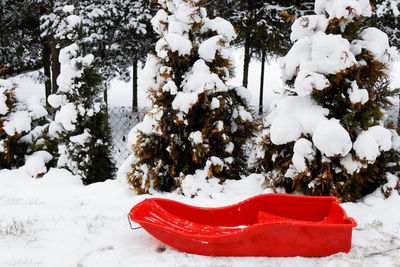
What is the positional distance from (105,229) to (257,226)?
69.0 inches

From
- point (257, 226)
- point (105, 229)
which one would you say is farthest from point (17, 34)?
point (257, 226)

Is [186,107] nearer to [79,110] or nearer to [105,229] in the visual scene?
[105,229]

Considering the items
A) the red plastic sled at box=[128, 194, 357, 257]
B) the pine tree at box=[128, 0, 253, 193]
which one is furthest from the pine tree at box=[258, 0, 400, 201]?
the pine tree at box=[128, 0, 253, 193]

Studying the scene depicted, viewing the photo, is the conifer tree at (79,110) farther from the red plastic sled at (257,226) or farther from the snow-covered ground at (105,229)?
the red plastic sled at (257,226)

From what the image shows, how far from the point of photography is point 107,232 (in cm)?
341

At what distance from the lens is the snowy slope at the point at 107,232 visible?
9.26 feet

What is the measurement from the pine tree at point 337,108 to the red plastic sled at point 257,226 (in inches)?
22.6

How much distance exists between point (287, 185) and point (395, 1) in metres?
7.88

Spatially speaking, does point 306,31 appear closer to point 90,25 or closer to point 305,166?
point 305,166

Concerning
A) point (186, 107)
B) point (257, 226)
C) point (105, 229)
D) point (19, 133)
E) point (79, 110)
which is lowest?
point (105, 229)

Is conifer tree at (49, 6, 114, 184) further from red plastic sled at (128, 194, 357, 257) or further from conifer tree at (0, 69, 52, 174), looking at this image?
red plastic sled at (128, 194, 357, 257)

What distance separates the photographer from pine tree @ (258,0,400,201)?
3.69 m

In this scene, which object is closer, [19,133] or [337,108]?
[337,108]

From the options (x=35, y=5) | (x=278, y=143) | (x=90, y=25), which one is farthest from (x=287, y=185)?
(x=35, y=5)
